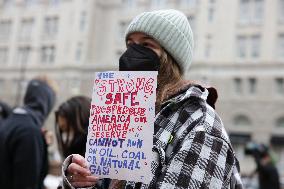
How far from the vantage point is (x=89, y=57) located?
41.8m

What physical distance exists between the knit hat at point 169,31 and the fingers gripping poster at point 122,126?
0.28 m

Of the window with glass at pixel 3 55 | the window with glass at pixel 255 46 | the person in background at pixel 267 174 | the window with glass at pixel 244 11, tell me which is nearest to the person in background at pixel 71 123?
the person in background at pixel 267 174

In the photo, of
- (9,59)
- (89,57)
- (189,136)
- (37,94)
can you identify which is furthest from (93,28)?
(189,136)

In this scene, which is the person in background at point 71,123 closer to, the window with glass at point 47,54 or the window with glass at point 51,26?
the window with glass at point 47,54

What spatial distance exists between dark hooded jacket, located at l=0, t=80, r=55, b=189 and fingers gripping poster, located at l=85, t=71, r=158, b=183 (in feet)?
5.96

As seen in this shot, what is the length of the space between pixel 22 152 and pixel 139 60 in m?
1.92

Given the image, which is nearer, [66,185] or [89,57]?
[66,185]

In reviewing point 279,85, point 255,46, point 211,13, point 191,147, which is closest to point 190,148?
point 191,147

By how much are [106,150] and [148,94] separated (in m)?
0.26

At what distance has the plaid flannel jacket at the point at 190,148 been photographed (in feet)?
5.45

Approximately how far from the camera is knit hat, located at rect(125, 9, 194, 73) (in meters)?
2.10

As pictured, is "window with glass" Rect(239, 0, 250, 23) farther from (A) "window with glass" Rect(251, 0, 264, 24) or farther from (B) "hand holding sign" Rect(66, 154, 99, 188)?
(B) "hand holding sign" Rect(66, 154, 99, 188)

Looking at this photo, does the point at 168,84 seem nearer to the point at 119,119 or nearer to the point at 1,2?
the point at 119,119

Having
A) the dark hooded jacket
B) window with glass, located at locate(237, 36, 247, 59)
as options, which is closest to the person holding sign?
the dark hooded jacket
